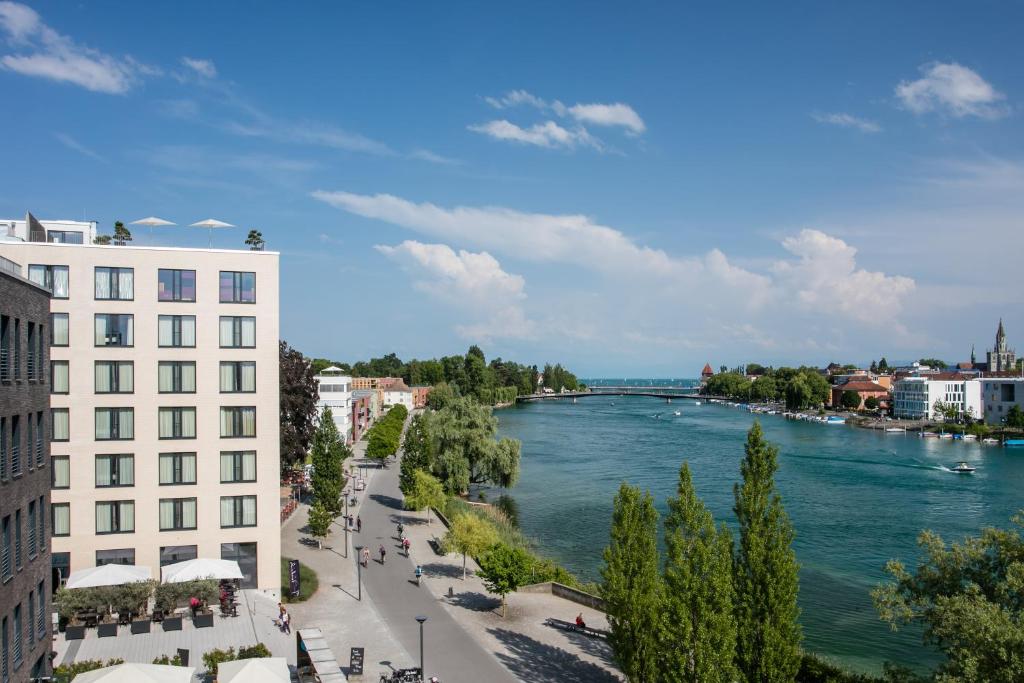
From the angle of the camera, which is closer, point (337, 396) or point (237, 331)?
point (237, 331)

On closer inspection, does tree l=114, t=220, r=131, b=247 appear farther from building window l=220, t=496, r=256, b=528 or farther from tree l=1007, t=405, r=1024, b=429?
tree l=1007, t=405, r=1024, b=429

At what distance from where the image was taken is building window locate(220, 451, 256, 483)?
32.9 metres

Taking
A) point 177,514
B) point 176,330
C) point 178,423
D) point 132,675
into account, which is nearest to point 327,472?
point 177,514

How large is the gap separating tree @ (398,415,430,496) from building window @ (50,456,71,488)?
22691 millimetres

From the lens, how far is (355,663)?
930 inches

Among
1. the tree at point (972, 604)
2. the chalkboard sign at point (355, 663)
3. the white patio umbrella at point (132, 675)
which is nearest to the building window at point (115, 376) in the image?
the white patio umbrella at point (132, 675)

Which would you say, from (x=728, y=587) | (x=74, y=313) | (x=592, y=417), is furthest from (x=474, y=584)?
(x=592, y=417)

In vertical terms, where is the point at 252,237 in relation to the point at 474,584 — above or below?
above

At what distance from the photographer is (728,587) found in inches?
808

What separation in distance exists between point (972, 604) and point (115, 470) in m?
30.5

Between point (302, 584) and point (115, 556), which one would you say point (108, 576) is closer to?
point (115, 556)

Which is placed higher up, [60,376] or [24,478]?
[60,376]

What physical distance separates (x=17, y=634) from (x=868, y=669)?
29.0 meters

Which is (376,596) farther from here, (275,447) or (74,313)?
(74,313)
